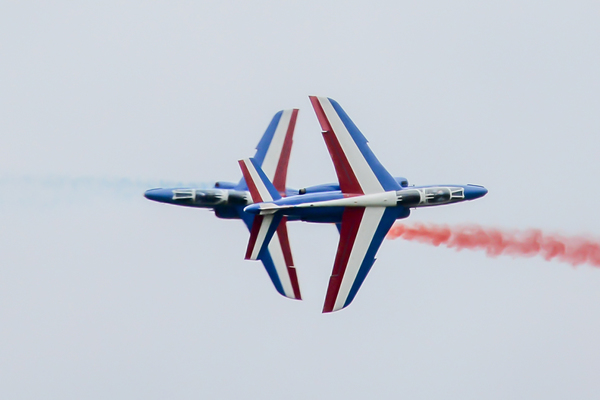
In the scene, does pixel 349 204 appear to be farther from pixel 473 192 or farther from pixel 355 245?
pixel 473 192

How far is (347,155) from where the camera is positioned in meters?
59.9

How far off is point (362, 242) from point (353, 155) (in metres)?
3.92

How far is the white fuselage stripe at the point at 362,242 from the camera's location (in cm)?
5978

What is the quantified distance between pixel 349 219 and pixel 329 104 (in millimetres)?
5232

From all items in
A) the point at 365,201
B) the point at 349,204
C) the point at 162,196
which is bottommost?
the point at 349,204

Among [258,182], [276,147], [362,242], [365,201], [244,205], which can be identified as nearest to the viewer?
[365,201]

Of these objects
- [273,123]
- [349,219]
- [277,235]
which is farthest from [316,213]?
[273,123]

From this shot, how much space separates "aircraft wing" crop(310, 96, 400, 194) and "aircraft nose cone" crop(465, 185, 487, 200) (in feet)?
12.3

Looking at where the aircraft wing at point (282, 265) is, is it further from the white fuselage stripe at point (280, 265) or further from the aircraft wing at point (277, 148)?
the aircraft wing at point (277, 148)

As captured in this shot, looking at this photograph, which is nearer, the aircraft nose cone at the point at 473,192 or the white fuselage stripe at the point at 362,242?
the white fuselage stripe at the point at 362,242

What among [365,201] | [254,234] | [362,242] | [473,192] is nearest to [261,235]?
[254,234]

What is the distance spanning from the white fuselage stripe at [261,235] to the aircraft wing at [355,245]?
331 centimetres

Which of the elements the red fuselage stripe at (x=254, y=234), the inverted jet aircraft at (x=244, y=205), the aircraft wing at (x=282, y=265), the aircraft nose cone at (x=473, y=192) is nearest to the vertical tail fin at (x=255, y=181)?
the red fuselage stripe at (x=254, y=234)

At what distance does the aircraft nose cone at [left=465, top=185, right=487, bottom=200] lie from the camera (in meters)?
61.3
